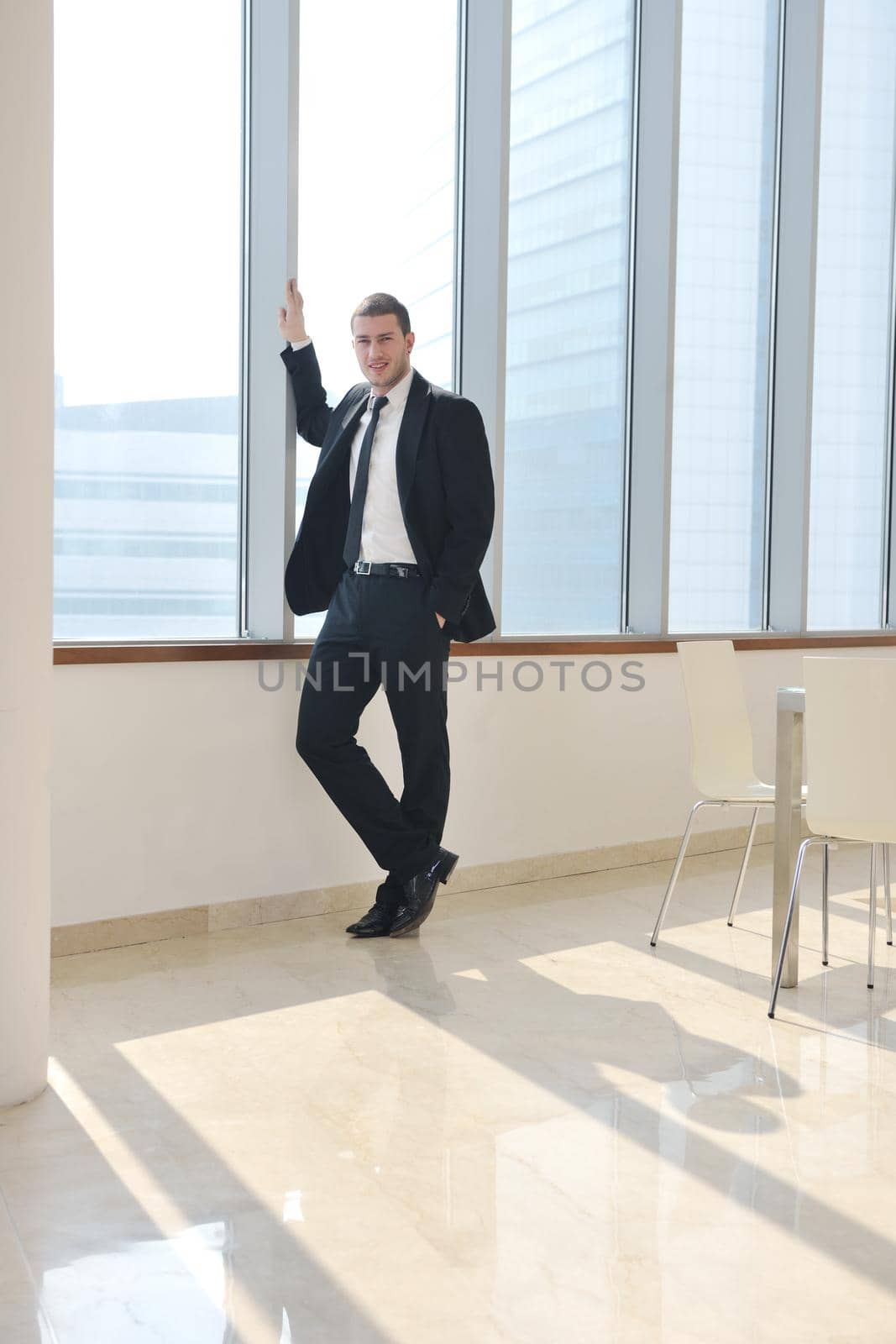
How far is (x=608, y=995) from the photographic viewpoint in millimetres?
3365

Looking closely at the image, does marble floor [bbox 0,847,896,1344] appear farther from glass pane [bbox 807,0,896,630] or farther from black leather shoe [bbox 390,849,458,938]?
glass pane [bbox 807,0,896,630]

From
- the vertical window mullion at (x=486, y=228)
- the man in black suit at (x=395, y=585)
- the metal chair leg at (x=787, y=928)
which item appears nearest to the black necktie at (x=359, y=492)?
the man in black suit at (x=395, y=585)

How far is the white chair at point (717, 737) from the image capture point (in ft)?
13.0

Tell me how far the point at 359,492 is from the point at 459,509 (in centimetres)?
31

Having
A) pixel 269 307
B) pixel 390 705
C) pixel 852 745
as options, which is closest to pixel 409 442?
pixel 269 307

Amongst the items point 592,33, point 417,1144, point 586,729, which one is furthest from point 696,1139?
point 592,33

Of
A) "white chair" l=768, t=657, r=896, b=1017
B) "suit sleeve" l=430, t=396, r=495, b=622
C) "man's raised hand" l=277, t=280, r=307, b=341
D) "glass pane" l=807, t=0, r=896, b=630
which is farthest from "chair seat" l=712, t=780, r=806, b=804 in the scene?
"glass pane" l=807, t=0, r=896, b=630

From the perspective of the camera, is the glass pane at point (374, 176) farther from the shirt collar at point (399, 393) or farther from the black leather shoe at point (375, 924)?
the black leather shoe at point (375, 924)

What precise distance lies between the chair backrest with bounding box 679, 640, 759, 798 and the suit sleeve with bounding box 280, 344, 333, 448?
A: 1.32 metres

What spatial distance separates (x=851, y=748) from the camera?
3.14m

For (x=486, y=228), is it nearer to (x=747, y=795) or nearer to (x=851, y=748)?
(x=747, y=795)

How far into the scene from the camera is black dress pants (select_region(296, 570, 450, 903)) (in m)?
3.80

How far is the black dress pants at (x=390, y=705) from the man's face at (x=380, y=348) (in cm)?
59

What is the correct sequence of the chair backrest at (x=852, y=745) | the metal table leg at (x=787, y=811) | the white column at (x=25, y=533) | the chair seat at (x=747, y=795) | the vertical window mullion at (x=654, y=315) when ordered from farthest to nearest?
1. the vertical window mullion at (x=654, y=315)
2. the chair seat at (x=747, y=795)
3. the metal table leg at (x=787, y=811)
4. the chair backrest at (x=852, y=745)
5. the white column at (x=25, y=533)
